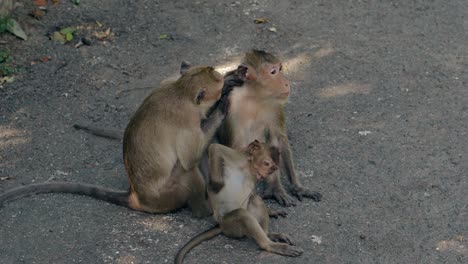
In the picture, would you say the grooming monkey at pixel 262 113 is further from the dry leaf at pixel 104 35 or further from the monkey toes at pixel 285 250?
the dry leaf at pixel 104 35

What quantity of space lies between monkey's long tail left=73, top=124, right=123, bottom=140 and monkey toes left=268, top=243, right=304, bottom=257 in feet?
4.73

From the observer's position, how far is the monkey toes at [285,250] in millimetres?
4664

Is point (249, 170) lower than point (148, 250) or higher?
higher

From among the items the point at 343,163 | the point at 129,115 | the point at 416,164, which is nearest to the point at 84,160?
the point at 129,115

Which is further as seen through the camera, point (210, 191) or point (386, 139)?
point (386, 139)

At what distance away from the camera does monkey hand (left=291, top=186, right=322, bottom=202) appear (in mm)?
5145

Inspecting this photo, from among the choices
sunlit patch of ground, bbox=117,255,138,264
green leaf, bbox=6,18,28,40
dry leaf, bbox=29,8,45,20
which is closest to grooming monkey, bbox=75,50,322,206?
sunlit patch of ground, bbox=117,255,138,264

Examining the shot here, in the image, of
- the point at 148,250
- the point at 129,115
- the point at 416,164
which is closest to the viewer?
the point at 148,250

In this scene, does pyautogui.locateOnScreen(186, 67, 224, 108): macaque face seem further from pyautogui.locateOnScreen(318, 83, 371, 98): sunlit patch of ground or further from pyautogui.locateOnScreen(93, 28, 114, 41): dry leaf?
pyautogui.locateOnScreen(93, 28, 114, 41): dry leaf

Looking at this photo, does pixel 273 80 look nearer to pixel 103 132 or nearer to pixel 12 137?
Result: pixel 103 132

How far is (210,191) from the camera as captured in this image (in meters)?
4.82

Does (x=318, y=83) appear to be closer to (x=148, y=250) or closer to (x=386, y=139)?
(x=386, y=139)

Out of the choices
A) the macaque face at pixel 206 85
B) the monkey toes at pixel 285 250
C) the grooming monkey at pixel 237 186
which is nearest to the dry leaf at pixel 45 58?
the macaque face at pixel 206 85

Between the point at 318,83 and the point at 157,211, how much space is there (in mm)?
1838
